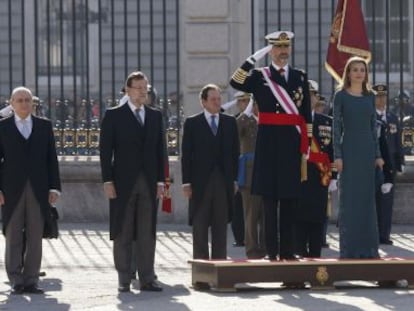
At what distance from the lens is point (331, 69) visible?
637 inches

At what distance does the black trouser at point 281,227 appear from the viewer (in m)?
12.6

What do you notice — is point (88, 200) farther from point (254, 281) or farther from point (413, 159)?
point (254, 281)

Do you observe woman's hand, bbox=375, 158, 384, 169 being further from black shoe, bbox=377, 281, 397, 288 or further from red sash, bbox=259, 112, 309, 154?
black shoe, bbox=377, 281, 397, 288

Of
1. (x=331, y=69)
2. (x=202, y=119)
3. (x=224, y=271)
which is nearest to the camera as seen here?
(x=224, y=271)

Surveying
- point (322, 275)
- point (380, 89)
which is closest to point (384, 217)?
point (380, 89)

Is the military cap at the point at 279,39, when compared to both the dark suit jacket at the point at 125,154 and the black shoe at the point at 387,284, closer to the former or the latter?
the dark suit jacket at the point at 125,154

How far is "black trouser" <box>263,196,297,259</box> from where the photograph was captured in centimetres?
1260

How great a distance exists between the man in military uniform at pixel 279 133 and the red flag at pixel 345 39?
3493 mm

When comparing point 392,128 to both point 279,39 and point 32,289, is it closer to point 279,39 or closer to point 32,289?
point 279,39

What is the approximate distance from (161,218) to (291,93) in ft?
21.0

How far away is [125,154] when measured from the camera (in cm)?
1244

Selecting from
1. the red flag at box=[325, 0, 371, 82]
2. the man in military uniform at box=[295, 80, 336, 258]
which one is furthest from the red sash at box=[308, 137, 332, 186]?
the red flag at box=[325, 0, 371, 82]

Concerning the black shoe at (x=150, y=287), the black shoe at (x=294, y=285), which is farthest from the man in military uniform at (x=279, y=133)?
the black shoe at (x=150, y=287)

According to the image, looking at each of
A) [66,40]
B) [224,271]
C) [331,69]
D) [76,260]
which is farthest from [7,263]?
[66,40]
